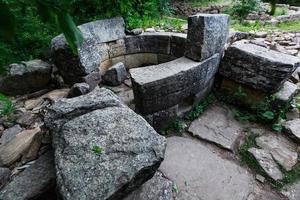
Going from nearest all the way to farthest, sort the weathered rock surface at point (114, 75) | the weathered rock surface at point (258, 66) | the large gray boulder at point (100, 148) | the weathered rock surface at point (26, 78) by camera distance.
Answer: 1. the large gray boulder at point (100, 148)
2. the weathered rock surface at point (258, 66)
3. the weathered rock surface at point (26, 78)
4. the weathered rock surface at point (114, 75)

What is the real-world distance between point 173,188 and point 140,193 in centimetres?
49

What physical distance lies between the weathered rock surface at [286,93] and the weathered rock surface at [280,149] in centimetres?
46

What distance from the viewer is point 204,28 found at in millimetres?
2883

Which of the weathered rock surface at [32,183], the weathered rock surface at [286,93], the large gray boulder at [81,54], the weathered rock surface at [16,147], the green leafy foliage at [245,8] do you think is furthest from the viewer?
the green leafy foliage at [245,8]

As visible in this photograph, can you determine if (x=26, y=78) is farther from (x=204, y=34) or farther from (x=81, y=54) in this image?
(x=204, y=34)

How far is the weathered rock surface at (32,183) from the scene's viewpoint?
71.1 inches

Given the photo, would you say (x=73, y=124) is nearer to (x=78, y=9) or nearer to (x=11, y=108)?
(x=11, y=108)

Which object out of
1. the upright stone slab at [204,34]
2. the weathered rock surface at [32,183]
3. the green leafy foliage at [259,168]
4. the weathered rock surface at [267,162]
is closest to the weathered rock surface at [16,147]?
the weathered rock surface at [32,183]

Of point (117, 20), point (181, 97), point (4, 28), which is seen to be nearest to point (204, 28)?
point (181, 97)

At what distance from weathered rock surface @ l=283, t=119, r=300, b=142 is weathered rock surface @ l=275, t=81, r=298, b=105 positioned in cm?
29

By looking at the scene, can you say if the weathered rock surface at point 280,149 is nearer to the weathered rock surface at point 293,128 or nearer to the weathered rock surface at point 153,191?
the weathered rock surface at point 293,128

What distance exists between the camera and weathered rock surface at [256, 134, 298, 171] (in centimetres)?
275

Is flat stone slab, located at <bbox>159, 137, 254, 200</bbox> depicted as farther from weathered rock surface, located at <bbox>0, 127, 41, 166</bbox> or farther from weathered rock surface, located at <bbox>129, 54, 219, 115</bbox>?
weathered rock surface, located at <bbox>0, 127, 41, 166</bbox>

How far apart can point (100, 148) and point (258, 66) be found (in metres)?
2.32
